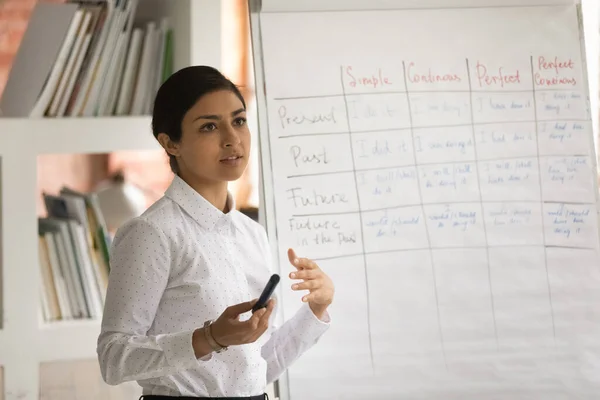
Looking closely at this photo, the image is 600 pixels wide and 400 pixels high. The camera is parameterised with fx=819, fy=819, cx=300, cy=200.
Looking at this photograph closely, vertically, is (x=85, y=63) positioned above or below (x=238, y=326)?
above

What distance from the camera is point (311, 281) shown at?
167 centimetres

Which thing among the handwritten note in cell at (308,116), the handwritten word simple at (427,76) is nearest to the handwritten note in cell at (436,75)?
the handwritten word simple at (427,76)

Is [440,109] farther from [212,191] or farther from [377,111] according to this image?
[212,191]

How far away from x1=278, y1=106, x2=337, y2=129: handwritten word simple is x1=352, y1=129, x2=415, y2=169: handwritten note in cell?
77 millimetres

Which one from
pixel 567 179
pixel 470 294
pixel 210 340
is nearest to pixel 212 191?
pixel 210 340

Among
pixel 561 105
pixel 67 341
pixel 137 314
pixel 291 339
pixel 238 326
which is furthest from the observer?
pixel 67 341

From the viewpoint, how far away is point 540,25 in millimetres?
2229

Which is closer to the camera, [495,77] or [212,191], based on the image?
[212,191]

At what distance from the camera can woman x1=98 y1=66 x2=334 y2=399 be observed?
1.44 metres

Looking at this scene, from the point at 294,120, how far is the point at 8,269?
3.03 ft

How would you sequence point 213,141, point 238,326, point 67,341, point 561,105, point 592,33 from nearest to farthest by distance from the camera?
1. point 238,326
2. point 213,141
3. point 561,105
4. point 67,341
5. point 592,33

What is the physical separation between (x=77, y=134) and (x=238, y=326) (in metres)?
Result: 1.20

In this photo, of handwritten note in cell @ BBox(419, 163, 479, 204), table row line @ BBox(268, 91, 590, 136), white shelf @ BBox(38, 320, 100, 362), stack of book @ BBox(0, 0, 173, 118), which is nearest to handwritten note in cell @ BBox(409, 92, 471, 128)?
table row line @ BBox(268, 91, 590, 136)

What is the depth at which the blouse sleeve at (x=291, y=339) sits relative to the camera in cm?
178
